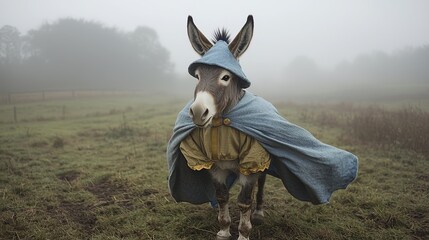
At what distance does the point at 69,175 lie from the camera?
726cm

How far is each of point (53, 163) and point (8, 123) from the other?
9.49 metres

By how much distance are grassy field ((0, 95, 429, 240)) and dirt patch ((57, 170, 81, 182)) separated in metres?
0.02

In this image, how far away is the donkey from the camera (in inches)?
116

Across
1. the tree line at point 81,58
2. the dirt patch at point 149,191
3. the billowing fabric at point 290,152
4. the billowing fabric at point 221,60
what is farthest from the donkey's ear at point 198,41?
the tree line at point 81,58

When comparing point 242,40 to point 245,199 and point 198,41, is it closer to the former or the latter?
point 198,41

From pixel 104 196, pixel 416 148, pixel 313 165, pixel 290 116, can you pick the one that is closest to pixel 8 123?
pixel 104 196

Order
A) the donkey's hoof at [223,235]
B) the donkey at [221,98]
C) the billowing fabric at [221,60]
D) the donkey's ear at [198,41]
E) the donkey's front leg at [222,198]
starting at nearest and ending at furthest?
the donkey at [221,98] → the billowing fabric at [221,60] → the donkey's ear at [198,41] → the donkey's front leg at [222,198] → the donkey's hoof at [223,235]

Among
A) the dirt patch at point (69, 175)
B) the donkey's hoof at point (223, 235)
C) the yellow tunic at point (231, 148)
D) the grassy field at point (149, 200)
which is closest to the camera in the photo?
the yellow tunic at point (231, 148)

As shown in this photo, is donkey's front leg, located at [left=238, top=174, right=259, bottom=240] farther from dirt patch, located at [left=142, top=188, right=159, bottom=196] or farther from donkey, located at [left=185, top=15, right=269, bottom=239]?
dirt patch, located at [left=142, top=188, right=159, bottom=196]

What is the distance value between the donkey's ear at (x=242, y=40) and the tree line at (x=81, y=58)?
51.9 ft

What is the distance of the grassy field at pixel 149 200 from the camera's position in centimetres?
416

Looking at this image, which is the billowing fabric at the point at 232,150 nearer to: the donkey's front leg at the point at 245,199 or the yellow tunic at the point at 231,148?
the yellow tunic at the point at 231,148

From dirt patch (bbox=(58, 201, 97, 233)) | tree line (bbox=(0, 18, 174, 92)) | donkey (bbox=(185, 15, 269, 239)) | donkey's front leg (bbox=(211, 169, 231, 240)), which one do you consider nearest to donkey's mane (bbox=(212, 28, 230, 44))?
donkey (bbox=(185, 15, 269, 239))

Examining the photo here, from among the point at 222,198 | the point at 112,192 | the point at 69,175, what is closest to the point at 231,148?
the point at 222,198
